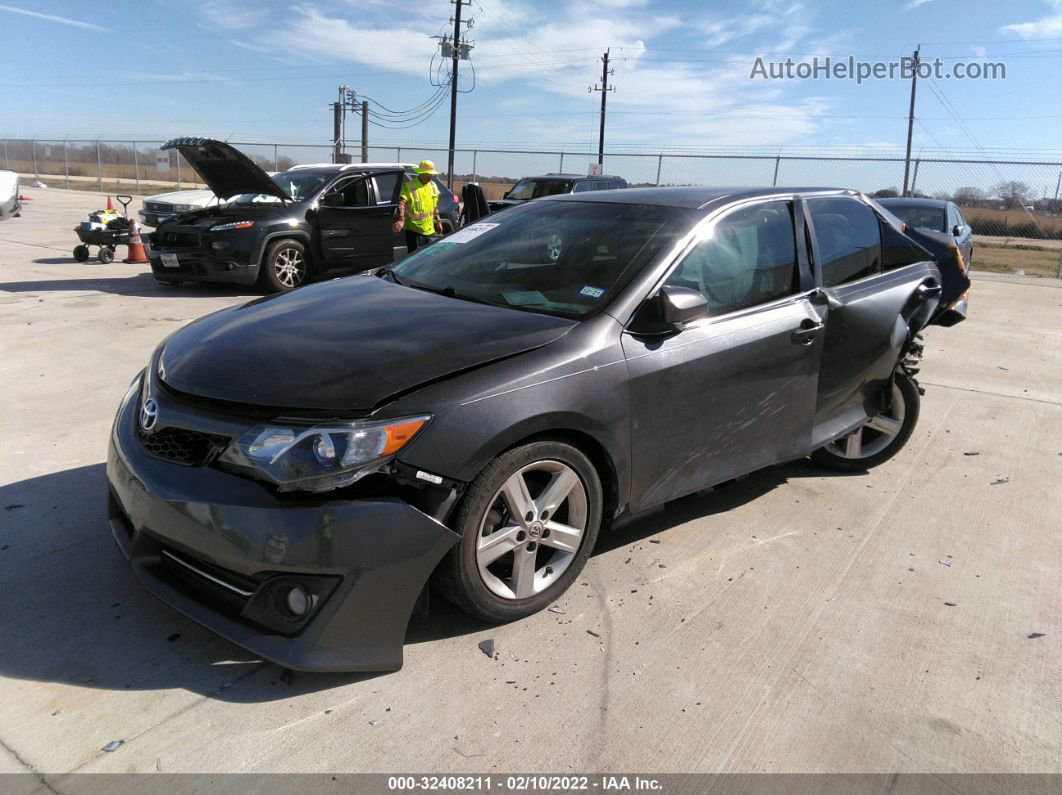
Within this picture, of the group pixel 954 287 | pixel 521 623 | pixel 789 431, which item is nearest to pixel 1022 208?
pixel 954 287

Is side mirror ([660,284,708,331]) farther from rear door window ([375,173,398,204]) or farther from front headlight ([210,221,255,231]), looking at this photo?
rear door window ([375,173,398,204])

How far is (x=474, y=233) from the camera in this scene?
4137 millimetres

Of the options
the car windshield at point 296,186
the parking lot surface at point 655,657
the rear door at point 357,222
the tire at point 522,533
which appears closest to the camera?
the parking lot surface at point 655,657

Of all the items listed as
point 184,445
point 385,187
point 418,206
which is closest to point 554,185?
point 385,187

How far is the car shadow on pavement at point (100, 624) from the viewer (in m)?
2.54

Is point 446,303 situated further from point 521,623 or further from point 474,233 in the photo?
point 521,623

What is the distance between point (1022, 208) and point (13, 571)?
2553cm

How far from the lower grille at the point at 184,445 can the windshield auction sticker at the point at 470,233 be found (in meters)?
1.93

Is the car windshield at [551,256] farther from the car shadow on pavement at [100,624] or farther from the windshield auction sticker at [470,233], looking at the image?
the car shadow on pavement at [100,624]

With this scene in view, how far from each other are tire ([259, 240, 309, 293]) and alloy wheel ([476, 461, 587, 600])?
7483 mm

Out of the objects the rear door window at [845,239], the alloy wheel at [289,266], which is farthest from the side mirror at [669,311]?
the alloy wheel at [289,266]

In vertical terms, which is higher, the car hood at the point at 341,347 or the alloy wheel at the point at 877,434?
the car hood at the point at 341,347

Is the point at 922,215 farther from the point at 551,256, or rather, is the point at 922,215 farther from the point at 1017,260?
the point at 1017,260

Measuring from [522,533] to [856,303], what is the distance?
236cm
